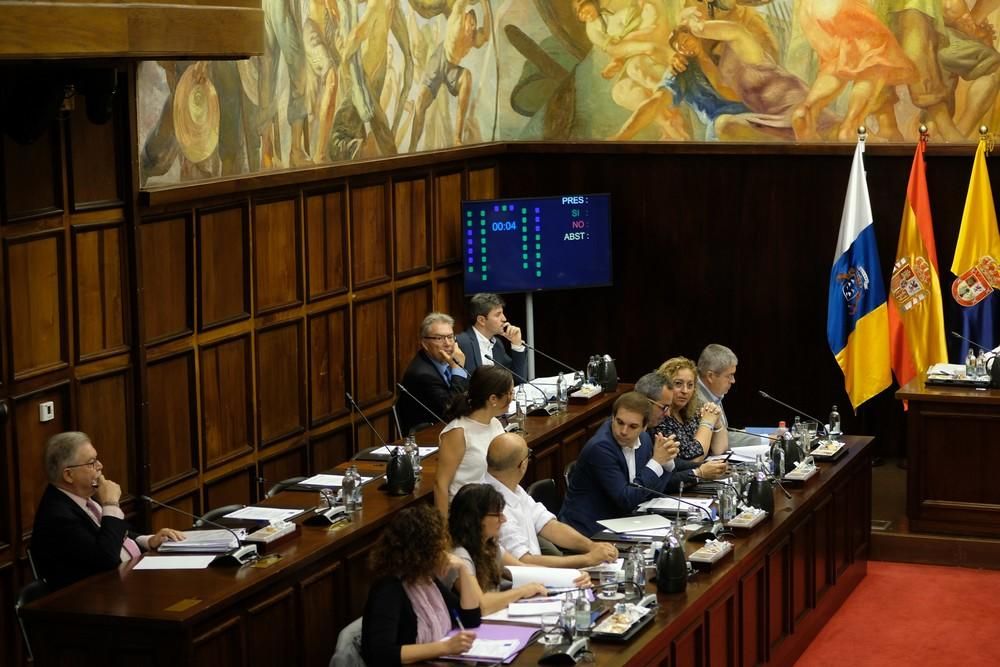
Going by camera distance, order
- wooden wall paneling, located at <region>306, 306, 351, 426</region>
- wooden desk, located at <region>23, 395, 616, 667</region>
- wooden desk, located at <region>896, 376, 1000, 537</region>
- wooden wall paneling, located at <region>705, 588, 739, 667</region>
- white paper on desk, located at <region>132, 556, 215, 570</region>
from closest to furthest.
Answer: wooden desk, located at <region>23, 395, 616, 667</region>
white paper on desk, located at <region>132, 556, 215, 570</region>
wooden wall paneling, located at <region>705, 588, 739, 667</region>
wooden desk, located at <region>896, 376, 1000, 537</region>
wooden wall paneling, located at <region>306, 306, 351, 426</region>

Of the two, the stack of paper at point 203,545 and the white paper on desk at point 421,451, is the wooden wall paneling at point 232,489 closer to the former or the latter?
the white paper on desk at point 421,451

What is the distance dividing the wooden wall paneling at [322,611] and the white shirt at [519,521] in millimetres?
781

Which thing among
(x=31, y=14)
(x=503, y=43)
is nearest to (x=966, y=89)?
(x=503, y=43)

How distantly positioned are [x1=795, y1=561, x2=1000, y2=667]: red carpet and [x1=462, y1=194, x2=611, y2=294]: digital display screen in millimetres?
3289

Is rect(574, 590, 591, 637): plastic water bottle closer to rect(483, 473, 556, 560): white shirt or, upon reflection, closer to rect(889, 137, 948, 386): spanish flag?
rect(483, 473, 556, 560): white shirt

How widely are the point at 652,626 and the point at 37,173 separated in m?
3.58

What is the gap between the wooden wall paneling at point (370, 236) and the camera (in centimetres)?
1052

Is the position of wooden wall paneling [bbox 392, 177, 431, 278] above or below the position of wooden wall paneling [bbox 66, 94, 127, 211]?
below

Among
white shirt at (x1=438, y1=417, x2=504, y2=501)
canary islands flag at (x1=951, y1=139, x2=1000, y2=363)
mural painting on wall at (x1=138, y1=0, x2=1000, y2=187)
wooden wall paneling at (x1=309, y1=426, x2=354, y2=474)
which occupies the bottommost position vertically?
wooden wall paneling at (x1=309, y1=426, x2=354, y2=474)

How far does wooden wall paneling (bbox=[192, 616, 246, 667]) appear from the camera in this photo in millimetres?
6094

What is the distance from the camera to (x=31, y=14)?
5684 millimetres

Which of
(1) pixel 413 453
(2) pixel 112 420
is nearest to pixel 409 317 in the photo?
(1) pixel 413 453

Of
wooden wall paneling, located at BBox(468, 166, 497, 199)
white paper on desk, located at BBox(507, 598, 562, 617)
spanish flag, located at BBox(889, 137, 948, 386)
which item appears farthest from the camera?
wooden wall paneling, located at BBox(468, 166, 497, 199)

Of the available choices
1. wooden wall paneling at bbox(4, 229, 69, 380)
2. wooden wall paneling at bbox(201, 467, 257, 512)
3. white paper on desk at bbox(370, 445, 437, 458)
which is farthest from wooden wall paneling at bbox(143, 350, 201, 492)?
white paper on desk at bbox(370, 445, 437, 458)
